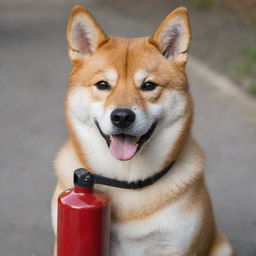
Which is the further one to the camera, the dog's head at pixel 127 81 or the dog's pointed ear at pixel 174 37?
the dog's pointed ear at pixel 174 37

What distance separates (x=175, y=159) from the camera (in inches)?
136

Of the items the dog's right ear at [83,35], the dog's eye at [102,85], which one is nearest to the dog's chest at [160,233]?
the dog's eye at [102,85]

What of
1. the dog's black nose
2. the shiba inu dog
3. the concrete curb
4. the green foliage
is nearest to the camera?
the dog's black nose

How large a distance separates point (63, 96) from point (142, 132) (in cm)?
395

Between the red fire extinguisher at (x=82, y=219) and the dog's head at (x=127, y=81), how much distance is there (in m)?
0.21

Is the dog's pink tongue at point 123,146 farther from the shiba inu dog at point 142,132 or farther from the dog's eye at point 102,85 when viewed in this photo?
the dog's eye at point 102,85

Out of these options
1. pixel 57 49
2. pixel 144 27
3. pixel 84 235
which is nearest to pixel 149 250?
pixel 84 235

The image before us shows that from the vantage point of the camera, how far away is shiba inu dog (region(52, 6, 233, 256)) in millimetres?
3254

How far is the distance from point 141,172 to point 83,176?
0.38m

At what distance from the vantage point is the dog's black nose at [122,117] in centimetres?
308

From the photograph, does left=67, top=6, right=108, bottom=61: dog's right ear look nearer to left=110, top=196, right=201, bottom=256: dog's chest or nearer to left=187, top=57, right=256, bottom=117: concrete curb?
left=110, top=196, right=201, bottom=256: dog's chest

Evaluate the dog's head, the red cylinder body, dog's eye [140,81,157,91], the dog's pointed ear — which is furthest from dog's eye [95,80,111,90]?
the red cylinder body

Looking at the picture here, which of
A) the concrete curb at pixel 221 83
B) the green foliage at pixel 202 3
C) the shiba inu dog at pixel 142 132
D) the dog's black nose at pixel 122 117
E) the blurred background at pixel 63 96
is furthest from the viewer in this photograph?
the green foliage at pixel 202 3

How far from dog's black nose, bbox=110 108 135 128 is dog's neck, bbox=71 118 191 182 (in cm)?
25
